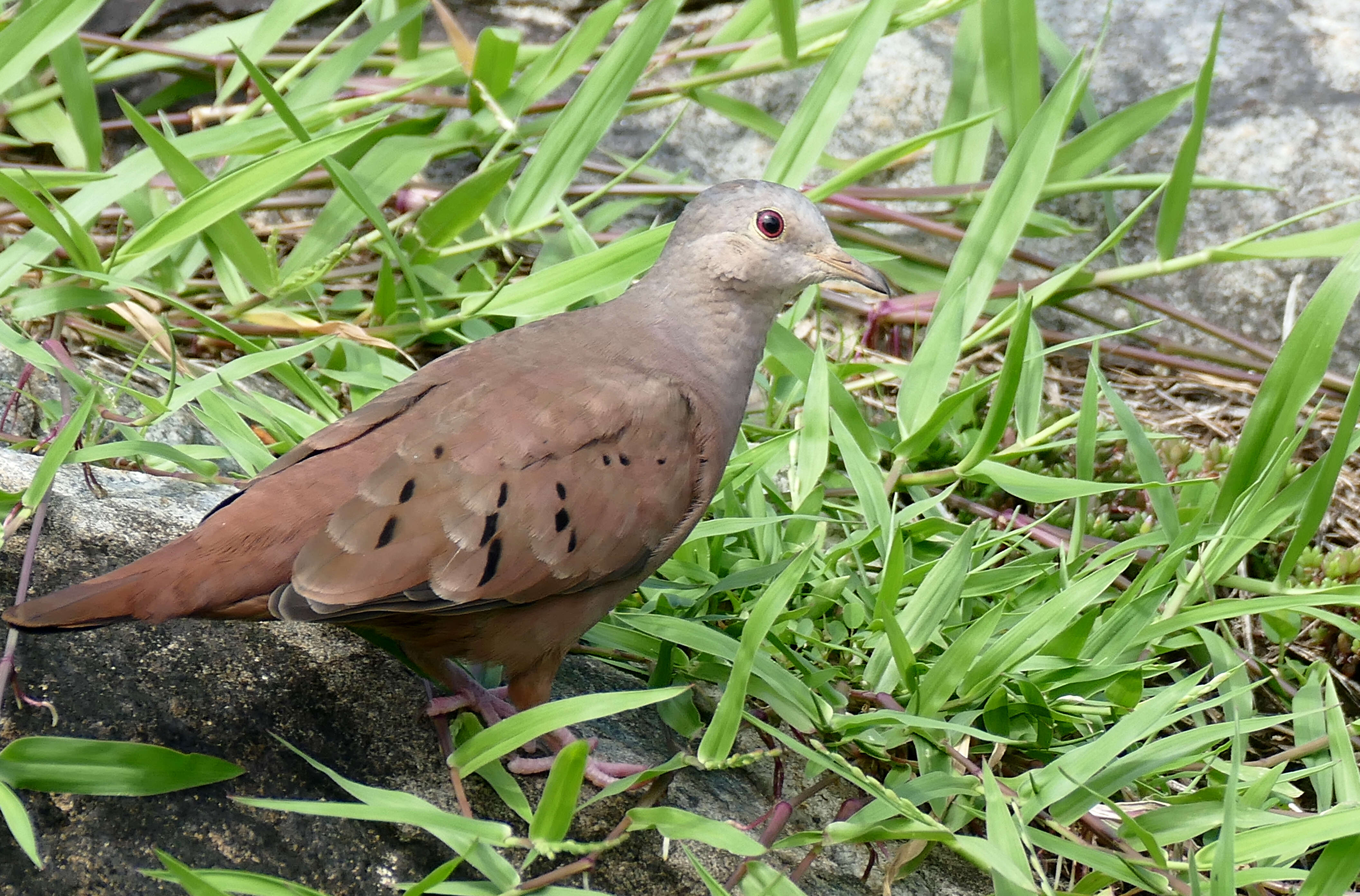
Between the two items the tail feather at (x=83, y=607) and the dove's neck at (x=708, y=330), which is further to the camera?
the dove's neck at (x=708, y=330)

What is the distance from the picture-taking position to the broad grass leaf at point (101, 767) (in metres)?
1.70

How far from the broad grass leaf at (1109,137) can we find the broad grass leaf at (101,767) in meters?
2.74

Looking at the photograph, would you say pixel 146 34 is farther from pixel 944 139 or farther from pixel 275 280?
pixel 944 139

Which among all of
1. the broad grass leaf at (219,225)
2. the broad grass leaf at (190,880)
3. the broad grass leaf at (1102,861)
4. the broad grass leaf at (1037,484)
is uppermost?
the broad grass leaf at (219,225)

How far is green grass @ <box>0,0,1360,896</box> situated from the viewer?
77.1 inches

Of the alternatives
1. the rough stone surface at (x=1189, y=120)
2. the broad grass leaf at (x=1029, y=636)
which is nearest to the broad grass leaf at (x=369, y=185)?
the rough stone surface at (x=1189, y=120)

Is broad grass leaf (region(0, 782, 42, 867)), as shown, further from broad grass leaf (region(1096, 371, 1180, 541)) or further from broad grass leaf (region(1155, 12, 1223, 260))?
broad grass leaf (region(1155, 12, 1223, 260))

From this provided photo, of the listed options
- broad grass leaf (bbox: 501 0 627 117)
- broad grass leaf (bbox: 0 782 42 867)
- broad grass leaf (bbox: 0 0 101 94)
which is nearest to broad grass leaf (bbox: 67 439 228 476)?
broad grass leaf (bbox: 0 782 42 867)

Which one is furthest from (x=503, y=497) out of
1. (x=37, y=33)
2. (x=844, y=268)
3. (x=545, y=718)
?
(x=37, y=33)

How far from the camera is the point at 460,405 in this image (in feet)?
6.91

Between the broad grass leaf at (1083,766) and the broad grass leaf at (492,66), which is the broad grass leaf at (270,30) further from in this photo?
the broad grass leaf at (1083,766)

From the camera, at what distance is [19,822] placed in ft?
5.28

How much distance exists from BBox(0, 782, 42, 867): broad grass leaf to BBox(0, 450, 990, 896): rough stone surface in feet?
0.23

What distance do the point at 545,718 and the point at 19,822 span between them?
2.40 feet
